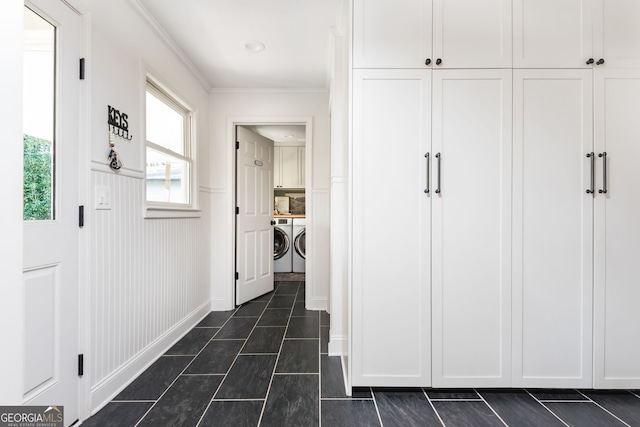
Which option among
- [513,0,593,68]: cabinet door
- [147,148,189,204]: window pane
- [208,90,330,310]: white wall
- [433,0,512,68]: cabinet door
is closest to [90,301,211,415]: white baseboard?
[208,90,330,310]: white wall

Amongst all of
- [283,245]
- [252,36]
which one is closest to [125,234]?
[252,36]

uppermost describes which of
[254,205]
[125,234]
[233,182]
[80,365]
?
[233,182]

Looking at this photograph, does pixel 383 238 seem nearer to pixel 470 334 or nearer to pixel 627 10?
pixel 470 334

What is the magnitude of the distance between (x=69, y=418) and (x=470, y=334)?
2.04m

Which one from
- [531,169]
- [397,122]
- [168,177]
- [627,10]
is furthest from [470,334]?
[168,177]

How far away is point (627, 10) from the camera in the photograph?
155cm

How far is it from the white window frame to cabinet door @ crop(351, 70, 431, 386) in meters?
1.46

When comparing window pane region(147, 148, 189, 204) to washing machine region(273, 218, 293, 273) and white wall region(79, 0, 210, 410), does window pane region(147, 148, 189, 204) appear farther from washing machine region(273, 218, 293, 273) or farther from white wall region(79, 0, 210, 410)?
washing machine region(273, 218, 293, 273)

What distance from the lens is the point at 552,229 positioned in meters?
1.57

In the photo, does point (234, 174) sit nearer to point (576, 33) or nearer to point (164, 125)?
point (164, 125)

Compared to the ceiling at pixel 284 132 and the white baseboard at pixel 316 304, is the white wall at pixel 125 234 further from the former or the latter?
the ceiling at pixel 284 132

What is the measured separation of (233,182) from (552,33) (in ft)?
9.19

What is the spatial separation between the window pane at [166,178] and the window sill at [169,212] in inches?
4.2

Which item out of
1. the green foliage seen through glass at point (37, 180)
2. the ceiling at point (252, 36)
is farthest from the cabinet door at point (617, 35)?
the green foliage seen through glass at point (37, 180)
